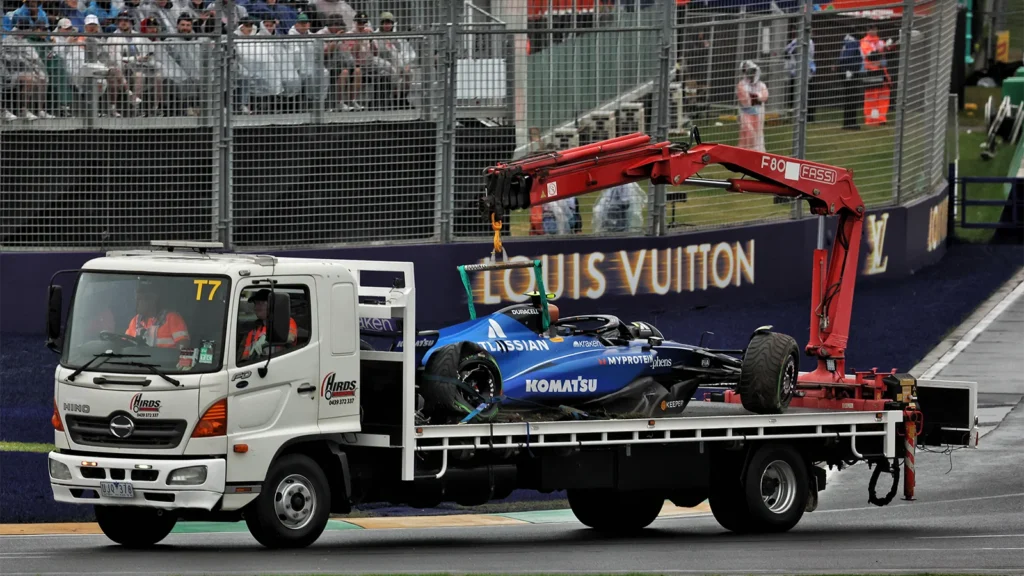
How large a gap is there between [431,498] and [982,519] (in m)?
5.53

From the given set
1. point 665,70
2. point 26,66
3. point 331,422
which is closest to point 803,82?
point 665,70

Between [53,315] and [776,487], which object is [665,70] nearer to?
[776,487]

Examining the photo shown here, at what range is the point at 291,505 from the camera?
12.5 m

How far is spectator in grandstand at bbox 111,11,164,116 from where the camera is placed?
65.1ft

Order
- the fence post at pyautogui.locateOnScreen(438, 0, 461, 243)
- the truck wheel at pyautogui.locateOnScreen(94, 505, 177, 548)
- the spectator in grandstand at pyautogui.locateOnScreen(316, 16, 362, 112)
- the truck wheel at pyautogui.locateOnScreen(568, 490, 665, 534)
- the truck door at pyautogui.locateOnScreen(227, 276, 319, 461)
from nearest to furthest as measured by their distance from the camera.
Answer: the truck door at pyautogui.locateOnScreen(227, 276, 319, 461) → the truck wheel at pyautogui.locateOnScreen(94, 505, 177, 548) → the truck wheel at pyautogui.locateOnScreen(568, 490, 665, 534) → the spectator in grandstand at pyautogui.locateOnScreen(316, 16, 362, 112) → the fence post at pyautogui.locateOnScreen(438, 0, 461, 243)

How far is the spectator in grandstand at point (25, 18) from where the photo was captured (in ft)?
65.0

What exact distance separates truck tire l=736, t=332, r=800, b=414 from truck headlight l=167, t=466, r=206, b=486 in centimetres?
496

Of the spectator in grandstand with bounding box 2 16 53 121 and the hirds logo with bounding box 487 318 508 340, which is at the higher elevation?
the spectator in grandstand with bounding box 2 16 53 121

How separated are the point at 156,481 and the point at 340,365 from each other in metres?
1.71

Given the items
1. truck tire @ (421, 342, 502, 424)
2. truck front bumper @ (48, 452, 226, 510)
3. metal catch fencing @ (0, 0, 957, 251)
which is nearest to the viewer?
truck front bumper @ (48, 452, 226, 510)

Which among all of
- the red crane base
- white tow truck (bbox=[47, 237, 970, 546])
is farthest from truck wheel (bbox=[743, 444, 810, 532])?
the red crane base

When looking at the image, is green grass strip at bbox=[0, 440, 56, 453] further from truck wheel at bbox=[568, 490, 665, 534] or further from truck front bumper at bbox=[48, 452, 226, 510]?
truck wheel at bbox=[568, 490, 665, 534]

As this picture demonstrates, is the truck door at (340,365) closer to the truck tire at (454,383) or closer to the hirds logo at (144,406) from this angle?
the truck tire at (454,383)

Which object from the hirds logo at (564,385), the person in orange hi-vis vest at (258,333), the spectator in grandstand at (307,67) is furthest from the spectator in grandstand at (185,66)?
Result: the person in orange hi-vis vest at (258,333)
